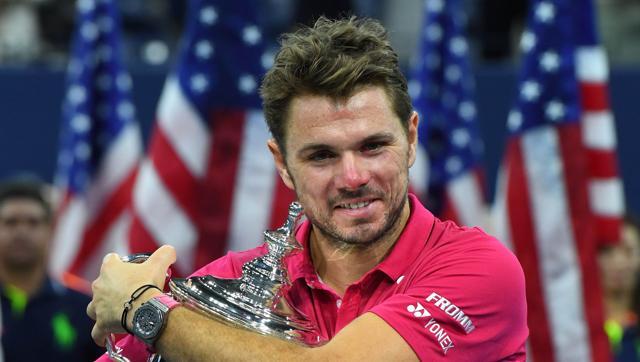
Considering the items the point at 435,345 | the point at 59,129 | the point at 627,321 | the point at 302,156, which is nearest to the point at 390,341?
the point at 435,345

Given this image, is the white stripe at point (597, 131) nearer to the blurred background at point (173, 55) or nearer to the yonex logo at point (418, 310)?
the blurred background at point (173, 55)

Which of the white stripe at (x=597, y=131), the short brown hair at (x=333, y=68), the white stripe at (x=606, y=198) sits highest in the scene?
the short brown hair at (x=333, y=68)

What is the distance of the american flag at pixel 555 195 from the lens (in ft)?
21.8

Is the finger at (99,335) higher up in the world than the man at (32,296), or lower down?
higher up

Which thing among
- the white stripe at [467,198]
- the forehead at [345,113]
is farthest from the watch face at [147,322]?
the white stripe at [467,198]

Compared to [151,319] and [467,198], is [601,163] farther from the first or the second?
[151,319]

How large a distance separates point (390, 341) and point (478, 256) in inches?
15.1

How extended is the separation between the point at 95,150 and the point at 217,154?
2.44m

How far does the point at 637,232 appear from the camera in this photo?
8.30 meters

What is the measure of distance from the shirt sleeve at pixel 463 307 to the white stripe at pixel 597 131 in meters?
4.24

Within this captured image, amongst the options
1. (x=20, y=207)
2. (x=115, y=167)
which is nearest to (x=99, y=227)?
(x=115, y=167)

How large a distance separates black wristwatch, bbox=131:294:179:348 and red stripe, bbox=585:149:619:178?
4.75 m

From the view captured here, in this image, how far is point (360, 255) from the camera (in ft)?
11.5

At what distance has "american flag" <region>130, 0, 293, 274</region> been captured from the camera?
22.6 ft
